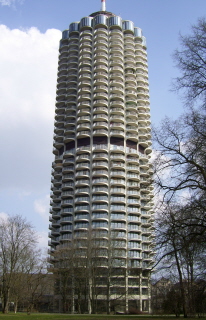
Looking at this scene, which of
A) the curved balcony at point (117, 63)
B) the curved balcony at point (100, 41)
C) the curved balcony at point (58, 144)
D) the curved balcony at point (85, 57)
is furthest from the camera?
the curved balcony at point (100, 41)

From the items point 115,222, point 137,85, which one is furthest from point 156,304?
point 137,85

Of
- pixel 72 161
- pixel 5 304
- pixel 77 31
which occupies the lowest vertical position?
pixel 5 304

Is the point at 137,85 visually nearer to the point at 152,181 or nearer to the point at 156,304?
the point at 156,304

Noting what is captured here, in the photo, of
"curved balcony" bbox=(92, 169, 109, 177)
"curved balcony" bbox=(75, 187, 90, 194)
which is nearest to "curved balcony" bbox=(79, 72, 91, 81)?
"curved balcony" bbox=(92, 169, 109, 177)

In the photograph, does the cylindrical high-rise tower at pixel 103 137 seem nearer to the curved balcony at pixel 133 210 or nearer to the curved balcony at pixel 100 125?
the curved balcony at pixel 100 125

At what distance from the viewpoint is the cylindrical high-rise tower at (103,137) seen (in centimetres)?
7638

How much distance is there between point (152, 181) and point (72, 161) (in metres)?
69.0

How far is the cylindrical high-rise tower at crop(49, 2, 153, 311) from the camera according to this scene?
76.4 m

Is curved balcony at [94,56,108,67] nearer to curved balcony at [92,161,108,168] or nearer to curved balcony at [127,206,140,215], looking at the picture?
curved balcony at [92,161,108,168]

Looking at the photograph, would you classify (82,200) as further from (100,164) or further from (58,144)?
(58,144)

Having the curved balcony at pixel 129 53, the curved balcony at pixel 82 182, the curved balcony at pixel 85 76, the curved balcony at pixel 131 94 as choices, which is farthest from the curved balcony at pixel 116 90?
the curved balcony at pixel 82 182

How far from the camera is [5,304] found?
3938 centimetres

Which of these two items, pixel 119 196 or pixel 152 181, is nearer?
pixel 152 181

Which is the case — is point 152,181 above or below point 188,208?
above
